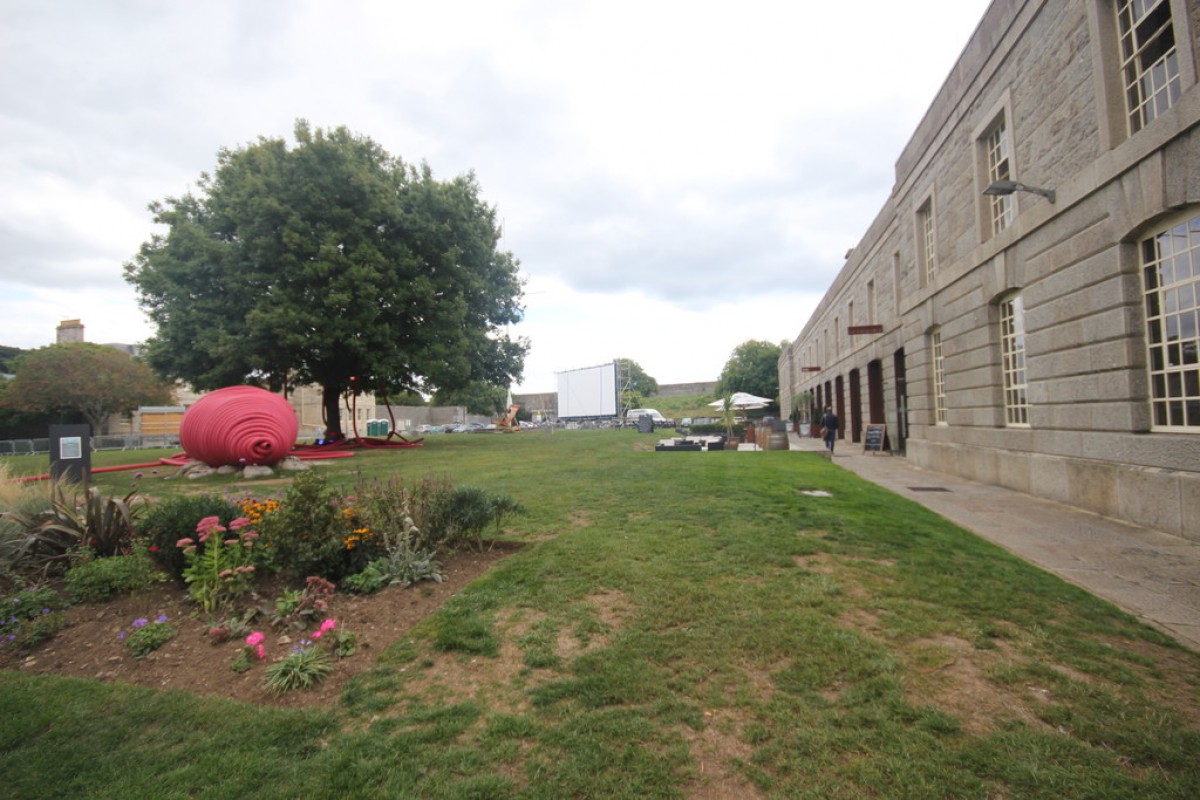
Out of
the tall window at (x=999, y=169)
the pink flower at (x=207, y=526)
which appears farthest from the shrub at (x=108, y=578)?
the tall window at (x=999, y=169)

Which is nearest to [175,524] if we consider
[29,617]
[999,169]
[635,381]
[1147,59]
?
[29,617]

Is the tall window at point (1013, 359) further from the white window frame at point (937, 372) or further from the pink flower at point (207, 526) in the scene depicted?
the pink flower at point (207, 526)

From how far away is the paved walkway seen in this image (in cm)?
424

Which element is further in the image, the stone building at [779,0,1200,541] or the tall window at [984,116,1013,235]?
the tall window at [984,116,1013,235]

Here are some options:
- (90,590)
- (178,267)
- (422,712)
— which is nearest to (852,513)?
(422,712)

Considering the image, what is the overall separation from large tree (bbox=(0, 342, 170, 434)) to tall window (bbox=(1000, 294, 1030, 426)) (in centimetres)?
3999

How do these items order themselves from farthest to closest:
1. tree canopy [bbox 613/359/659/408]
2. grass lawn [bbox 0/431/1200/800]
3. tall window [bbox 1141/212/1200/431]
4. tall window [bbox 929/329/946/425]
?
tree canopy [bbox 613/359/659/408], tall window [bbox 929/329/946/425], tall window [bbox 1141/212/1200/431], grass lawn [bbox 0/431/1200/800]

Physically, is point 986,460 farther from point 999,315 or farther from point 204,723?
point 204,723

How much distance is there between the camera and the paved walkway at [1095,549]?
4.24 m

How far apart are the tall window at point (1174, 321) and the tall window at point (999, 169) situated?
3858 mm

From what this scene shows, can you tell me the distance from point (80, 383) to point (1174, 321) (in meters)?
48.2

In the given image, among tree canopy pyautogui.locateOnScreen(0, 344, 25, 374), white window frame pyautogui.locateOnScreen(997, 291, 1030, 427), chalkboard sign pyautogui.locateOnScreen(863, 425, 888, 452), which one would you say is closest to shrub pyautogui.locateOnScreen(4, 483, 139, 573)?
white window frame pyautogui.locateOnScreen(997, 291, 1030, 427)

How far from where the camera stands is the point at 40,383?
33375 millimetres

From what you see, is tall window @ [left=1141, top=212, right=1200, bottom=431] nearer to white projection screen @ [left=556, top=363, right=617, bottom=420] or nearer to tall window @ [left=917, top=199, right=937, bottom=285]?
tall window @ [left=917, top=199, right=937, bottom=285]
